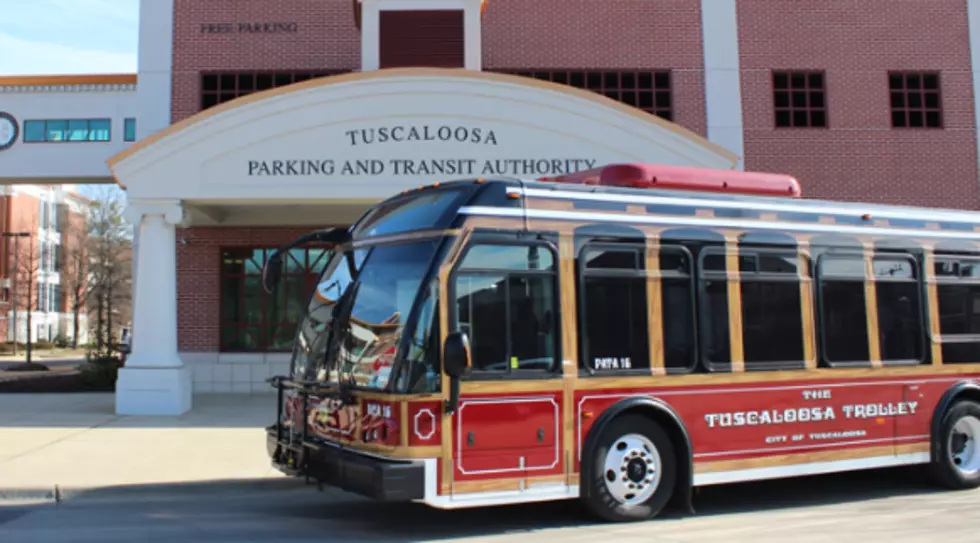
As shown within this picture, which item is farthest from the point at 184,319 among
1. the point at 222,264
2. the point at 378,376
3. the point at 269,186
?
the point at 378,376

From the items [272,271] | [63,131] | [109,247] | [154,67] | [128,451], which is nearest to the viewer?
[272,271]

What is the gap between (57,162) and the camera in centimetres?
2227

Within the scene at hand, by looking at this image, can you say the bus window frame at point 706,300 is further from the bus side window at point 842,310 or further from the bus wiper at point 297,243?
the bus wiper at point 297,243

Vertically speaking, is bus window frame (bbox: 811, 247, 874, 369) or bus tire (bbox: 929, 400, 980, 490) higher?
bus window frame (bbox: 811, 247, 874, 369)

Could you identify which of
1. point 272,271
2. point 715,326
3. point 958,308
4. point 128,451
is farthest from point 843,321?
point 128,451

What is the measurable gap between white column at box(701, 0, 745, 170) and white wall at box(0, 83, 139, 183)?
46.8 ft

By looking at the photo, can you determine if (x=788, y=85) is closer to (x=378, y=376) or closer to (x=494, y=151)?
(x=494, y=151)

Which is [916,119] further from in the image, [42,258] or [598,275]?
[42,258]

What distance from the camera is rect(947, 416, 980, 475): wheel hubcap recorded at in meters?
8.91

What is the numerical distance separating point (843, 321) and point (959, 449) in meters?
2.24

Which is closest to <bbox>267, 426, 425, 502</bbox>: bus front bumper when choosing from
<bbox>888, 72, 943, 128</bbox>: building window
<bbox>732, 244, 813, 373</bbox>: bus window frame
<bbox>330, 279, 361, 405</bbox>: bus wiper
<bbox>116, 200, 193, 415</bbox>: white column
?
<bbox>330, 279, 361, 405</bbox>: bus wiper

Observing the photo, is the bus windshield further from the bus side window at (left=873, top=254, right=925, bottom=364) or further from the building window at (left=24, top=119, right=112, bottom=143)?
the building window at (left=24, top=119, right=112, bottom=143)

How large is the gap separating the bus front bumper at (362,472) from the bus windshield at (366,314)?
547 mm

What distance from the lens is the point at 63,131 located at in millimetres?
22406
